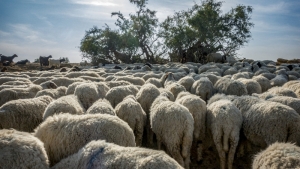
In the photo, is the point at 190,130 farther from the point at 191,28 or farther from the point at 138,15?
the point at 138,15

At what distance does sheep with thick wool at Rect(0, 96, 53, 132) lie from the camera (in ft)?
17.4

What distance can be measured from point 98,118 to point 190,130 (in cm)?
212

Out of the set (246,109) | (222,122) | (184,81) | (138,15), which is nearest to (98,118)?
(222,122)

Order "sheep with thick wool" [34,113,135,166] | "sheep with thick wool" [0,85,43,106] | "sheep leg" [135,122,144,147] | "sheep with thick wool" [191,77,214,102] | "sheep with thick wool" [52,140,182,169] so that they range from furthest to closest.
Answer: "sheep with thick wool" [191,77,214,102] → "sheep with thick wool" [0,85,43,106] → "sheep leg" [135,122,144,147] → "sheep with thick wool" [34,113,135,166] → "sheep with thick wool" [52,140,182,169]

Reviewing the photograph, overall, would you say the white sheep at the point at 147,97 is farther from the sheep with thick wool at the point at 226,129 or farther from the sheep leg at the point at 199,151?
the sheep with thick wool at the point at 226,129

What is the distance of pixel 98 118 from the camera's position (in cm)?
394

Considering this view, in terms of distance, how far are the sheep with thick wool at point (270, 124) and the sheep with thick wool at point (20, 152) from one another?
413cm

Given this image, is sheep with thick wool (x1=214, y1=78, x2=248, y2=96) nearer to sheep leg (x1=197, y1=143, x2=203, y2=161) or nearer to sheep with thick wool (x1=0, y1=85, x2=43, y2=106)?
sheep leg (x1=197, y1=143, x2=203, y2=161)

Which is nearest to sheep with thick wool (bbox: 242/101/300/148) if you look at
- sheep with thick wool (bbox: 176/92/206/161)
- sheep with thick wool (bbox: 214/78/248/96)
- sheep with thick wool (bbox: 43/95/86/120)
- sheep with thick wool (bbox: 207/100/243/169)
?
sheep with thick wool (bbox: 207/100/243/169)

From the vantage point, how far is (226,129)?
5375 millimetres

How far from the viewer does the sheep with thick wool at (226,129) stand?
5367 mm

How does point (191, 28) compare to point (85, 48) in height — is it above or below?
above

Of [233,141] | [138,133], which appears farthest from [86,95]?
[233,141]

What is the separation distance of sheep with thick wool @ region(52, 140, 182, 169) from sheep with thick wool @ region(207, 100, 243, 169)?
9.96 feet
